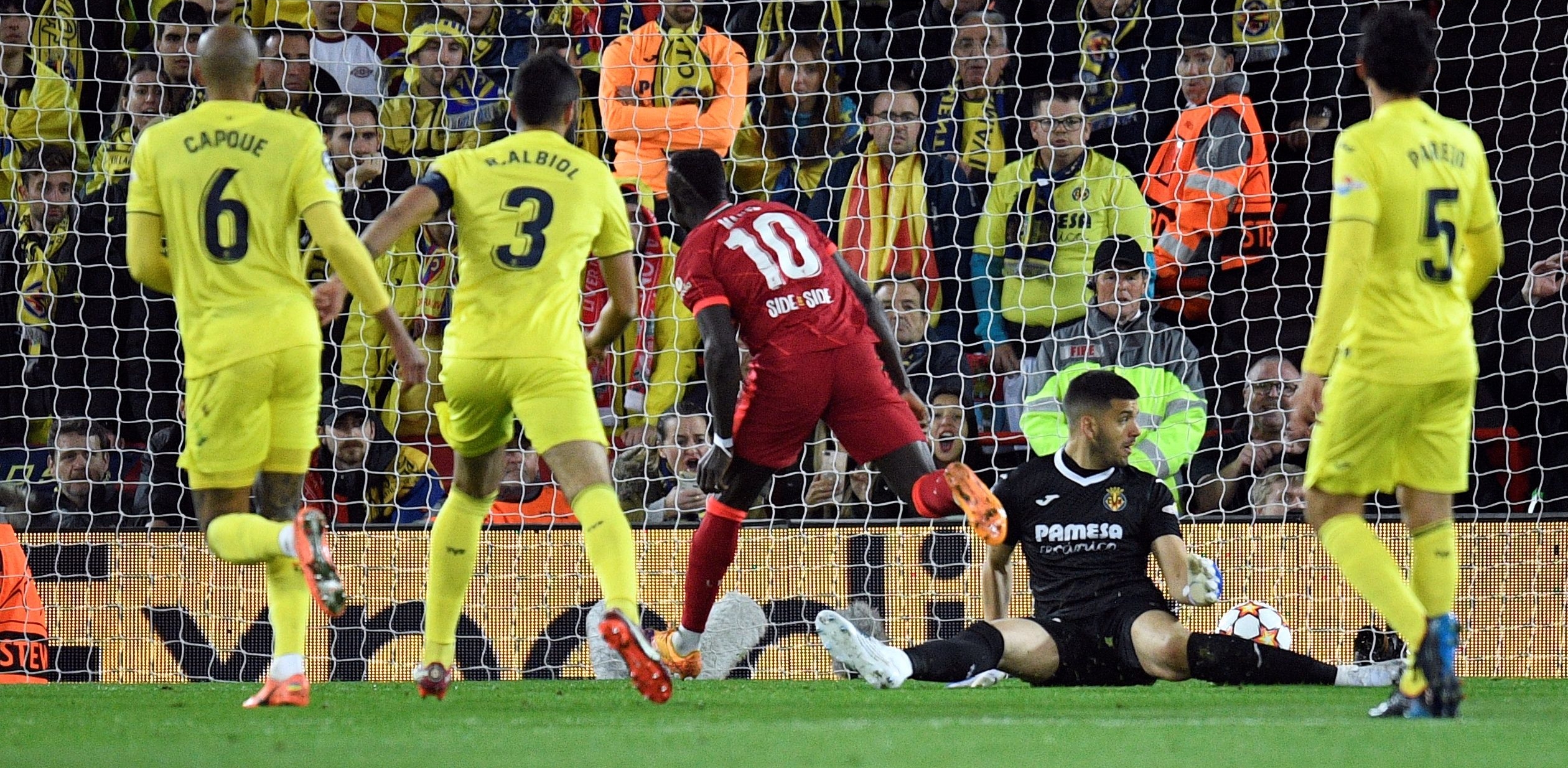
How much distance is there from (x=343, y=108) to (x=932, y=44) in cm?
281

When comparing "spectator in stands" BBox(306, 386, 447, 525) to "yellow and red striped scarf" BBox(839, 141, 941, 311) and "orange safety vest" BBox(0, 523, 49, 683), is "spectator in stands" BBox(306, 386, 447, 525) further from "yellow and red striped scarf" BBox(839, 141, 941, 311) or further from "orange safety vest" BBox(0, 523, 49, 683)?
"yellow and red striped scarf" BBox(839, 141, 941, 311)

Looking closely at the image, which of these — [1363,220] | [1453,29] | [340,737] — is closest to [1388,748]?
[1363,220]

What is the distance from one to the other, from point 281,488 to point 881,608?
2.67 metres

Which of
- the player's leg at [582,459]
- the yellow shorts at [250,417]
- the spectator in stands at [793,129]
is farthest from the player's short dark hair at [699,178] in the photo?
the spectator in stands at [793,129]

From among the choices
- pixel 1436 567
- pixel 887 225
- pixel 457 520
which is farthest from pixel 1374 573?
pixel 887 225

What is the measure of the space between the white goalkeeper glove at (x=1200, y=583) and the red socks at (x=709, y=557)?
1.38 metres

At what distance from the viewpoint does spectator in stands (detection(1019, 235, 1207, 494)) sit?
7.38 meters

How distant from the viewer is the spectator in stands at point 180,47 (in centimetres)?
875

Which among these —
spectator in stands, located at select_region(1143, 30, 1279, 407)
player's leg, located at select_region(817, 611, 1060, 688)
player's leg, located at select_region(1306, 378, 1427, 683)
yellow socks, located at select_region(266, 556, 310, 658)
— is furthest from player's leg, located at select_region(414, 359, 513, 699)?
spectator in stands, located at select_region(1143, 30, 1279, 407)

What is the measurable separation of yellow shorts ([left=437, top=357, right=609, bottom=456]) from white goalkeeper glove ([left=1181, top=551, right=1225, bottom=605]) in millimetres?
1760

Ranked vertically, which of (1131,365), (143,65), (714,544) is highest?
(143,65)

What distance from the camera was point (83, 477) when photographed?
8.23m

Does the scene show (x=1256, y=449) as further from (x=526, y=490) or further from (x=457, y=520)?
(x=457, y=520)

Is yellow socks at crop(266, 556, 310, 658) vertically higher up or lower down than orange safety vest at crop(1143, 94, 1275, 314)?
lower down
